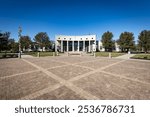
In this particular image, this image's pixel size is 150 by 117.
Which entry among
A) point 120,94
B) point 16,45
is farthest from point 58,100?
point 16,45

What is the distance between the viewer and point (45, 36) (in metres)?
70.8

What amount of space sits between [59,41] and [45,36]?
552 inches

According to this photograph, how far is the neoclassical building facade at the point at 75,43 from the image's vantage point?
59.4 meters

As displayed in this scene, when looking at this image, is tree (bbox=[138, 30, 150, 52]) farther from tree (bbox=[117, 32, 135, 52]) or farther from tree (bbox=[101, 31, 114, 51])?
tree (bbox=[101, 31, 114, 51])

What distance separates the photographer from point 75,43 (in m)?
63.7

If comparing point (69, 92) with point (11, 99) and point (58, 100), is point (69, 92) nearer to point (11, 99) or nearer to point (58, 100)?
point (58, 100)

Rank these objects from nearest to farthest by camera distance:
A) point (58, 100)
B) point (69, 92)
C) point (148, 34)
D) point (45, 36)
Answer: point (58, 100) < point (69, 92) < point (148, 34) < point (45, 36)

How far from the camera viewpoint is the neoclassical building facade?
5940cm

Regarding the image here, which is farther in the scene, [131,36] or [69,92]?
[131,36]

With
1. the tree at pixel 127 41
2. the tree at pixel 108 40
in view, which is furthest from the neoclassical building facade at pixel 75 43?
the tree at pixel 127 41

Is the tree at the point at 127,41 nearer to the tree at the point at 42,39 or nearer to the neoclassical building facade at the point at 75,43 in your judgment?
the neoclassical building facade at the point at 75,43

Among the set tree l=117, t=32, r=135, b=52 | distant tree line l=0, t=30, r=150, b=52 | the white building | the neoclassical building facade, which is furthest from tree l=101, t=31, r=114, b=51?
the neoclassical building facade

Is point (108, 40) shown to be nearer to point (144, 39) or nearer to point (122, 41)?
point (122, 41)

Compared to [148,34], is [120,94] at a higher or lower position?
lower
